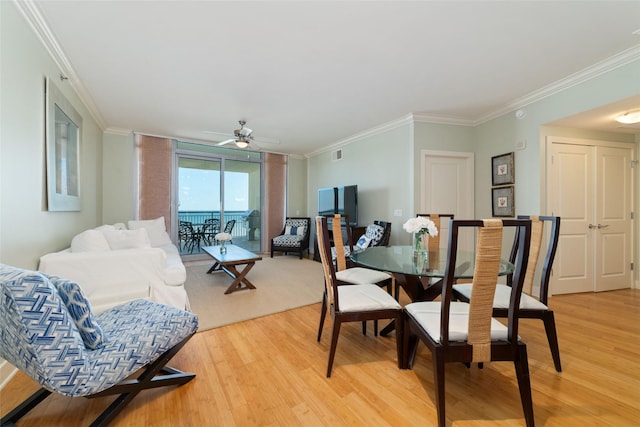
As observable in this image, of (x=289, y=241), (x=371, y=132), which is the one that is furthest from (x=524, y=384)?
(x=289, y=241)

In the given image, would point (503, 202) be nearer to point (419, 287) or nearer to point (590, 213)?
point (590, 213)

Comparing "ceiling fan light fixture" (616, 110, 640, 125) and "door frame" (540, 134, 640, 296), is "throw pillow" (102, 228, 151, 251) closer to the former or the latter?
"door frame" (540, 134, 640, 296)

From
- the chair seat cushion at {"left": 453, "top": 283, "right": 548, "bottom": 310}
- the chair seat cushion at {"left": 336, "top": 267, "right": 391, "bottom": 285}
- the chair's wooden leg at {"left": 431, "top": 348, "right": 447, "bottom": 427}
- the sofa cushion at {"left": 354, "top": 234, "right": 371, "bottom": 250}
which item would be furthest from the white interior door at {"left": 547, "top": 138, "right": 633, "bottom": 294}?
the chair's wooden leg at {"left": 431, "top": 348, "right": 447, "bottom": 427}

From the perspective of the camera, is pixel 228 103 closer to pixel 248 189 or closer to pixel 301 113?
pixel 301 113

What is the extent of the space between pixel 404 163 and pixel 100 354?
13.2 ft

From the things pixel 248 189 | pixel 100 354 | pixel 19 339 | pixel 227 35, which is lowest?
pixel 100 354

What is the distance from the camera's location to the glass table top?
1.75m

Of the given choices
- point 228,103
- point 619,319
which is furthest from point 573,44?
point 228,103

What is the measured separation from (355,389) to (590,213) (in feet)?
12.9

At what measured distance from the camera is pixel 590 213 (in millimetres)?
3490

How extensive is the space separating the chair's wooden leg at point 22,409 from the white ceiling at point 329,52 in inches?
96.4

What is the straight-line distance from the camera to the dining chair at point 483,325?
1.23 m

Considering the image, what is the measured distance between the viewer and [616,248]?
3.59m

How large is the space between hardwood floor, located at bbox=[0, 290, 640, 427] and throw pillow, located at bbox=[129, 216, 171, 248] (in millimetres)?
2933
